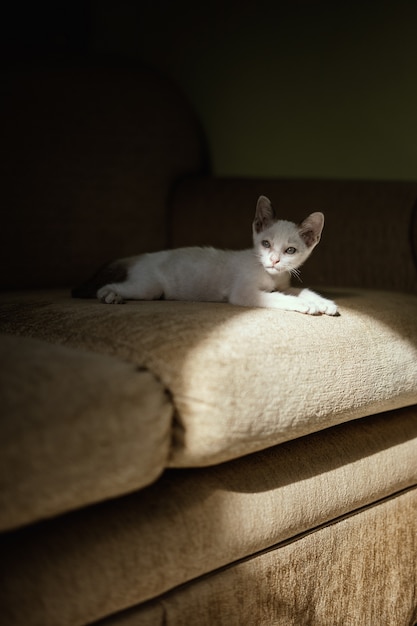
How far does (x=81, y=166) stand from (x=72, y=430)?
1283mm

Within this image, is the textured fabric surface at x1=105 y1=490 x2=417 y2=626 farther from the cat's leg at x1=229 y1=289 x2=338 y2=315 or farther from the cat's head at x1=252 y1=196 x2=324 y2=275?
the cat's head at x1=252 y1=196 x2=324 y2=275

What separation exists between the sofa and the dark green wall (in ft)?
1.15

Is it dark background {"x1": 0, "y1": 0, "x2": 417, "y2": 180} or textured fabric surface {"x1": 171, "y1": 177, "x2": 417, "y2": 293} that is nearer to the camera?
textured fabric surface {"x1": 171, "y1": 177, "x2": 417, "y2": 293}

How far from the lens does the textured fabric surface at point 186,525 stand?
0.80 metres

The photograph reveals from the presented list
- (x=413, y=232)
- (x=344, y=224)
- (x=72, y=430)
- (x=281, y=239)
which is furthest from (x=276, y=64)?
(x=72, y=430)

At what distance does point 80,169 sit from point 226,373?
117 centimetres

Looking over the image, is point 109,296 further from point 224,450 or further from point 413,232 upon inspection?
point 413,232

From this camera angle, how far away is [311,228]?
1432 mm

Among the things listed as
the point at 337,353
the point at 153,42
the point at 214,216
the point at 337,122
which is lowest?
the point at 337,353

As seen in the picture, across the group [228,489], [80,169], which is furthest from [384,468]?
[80,169]

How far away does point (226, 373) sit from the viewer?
0.92 m

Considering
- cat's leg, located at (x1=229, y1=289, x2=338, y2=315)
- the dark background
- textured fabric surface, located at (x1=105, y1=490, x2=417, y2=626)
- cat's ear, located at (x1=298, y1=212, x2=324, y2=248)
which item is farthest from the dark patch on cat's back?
the dark background

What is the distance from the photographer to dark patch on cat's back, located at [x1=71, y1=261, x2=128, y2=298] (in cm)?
143

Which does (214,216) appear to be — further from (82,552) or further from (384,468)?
(82,552)
